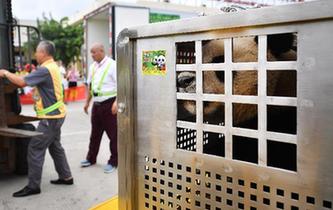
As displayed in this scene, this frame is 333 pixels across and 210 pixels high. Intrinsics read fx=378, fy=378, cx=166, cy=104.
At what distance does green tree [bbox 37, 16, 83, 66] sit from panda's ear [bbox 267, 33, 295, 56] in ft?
97.0

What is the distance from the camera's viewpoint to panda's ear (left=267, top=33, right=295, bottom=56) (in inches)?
51.1

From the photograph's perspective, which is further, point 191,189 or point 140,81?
point 140,81

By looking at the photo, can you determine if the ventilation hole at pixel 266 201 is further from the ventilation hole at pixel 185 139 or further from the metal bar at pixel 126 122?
the metal bar at pixel 126 122

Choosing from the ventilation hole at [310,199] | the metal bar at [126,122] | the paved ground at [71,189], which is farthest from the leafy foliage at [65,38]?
the ventilation hole at [310,199]

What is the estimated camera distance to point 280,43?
1339 millimetres

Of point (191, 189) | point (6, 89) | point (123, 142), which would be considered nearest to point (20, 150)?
point (6, 89)

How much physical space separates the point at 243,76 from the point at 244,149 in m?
0.28

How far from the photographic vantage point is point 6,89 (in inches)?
184

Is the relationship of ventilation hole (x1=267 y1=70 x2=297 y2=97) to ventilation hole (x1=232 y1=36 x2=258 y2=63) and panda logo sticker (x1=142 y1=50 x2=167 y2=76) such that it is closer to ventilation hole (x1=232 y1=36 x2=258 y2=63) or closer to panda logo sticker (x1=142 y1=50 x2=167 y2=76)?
ventilation hole (x1=232 y1=36 x2=258 y2=63)

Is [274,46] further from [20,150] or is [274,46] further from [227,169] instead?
[20,150]

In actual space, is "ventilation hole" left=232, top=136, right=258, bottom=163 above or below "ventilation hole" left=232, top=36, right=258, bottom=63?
below

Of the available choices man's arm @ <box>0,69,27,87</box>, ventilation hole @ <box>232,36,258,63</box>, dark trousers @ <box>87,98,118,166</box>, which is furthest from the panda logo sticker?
dark trousers @ <box>87,98,118,166</box>

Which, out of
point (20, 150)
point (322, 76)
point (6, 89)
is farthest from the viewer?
point (20, 150)

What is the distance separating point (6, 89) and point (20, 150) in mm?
856
